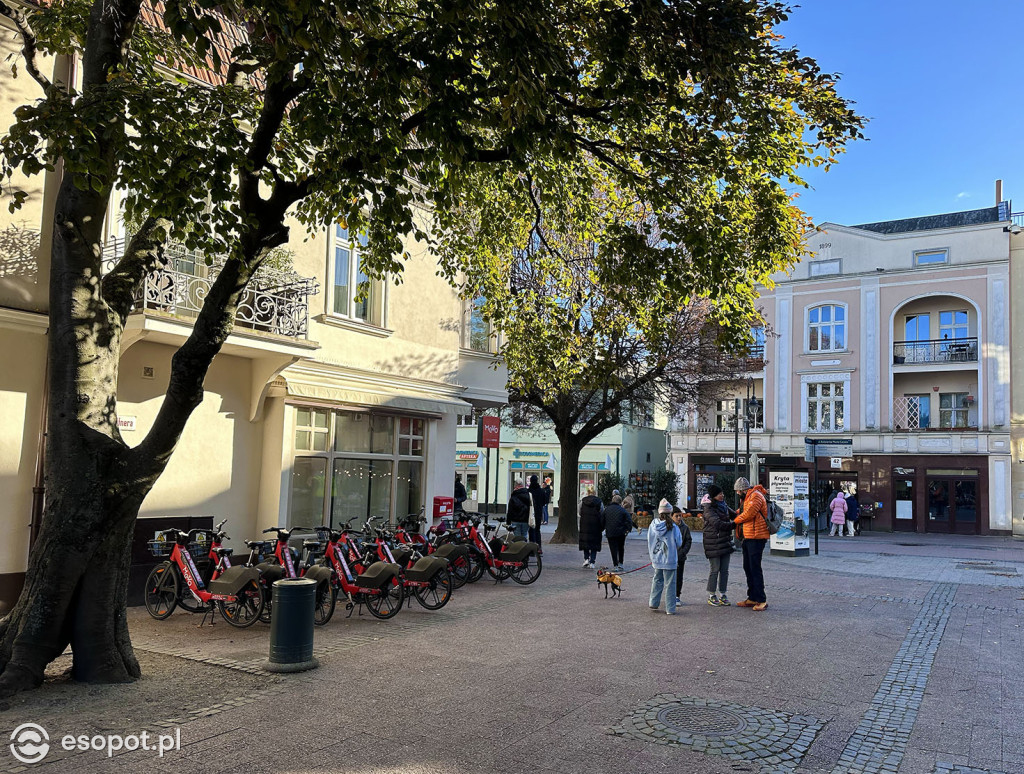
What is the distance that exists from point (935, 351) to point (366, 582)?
34477 millimetres

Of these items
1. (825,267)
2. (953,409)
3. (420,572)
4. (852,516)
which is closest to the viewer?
(420,572)

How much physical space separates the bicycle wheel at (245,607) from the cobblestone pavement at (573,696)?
0.62 feet

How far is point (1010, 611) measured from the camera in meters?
Result: 12.4

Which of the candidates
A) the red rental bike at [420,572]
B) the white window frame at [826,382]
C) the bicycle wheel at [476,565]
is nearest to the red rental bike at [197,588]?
the red rental bike at [420,572]

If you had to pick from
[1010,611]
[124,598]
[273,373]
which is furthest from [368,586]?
[1010,611]

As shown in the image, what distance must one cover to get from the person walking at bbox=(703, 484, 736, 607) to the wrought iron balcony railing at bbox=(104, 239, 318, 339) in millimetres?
7001

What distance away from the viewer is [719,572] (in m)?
12.5

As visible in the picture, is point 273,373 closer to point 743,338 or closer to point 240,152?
point 240,152

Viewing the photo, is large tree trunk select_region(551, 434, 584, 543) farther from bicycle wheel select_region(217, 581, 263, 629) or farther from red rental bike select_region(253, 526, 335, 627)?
bicycle wheel select_region(217, 581, 263, 629)

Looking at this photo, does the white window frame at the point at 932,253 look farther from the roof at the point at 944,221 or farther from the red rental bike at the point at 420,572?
the red rental bike at the point at 420,572

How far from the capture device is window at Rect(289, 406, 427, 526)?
14.5 meters

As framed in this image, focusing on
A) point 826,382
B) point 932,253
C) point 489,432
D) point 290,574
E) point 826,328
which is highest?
point 932,253

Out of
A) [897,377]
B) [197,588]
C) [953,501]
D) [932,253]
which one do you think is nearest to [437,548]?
[197,588]

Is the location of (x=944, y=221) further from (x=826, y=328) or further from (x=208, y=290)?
(x=208, y=290)
